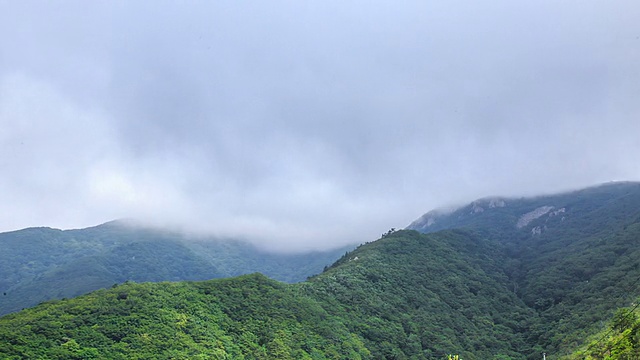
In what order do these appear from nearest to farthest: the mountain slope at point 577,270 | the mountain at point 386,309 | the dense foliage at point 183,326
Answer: the dense foliage at point 183,326 → the mountain at point 386,309 → the mountain slope at point 577,270

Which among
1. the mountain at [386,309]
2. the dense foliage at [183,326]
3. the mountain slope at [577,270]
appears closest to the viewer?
the dense foliage at [183,326]

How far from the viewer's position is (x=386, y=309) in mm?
99188

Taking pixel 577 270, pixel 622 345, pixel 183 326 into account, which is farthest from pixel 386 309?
pixel 577 270

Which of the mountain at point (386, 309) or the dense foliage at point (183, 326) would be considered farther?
the mountain at point (386, 309)

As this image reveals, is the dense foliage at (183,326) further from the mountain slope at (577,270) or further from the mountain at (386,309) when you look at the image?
the mountain slope at (577,270)

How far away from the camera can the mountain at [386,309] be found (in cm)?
5666

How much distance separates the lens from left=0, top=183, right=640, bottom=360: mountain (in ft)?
186

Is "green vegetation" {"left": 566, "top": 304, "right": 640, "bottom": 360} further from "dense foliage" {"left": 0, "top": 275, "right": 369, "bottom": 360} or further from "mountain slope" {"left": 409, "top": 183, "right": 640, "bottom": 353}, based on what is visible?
"dense foliage" {"left": 0, "top": 275, "right": 369, "bottom": 360}

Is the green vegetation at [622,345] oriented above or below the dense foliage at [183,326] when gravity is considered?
below

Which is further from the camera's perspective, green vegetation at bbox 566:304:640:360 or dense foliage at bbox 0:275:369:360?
dense foliage at bbox 0:275:369:360

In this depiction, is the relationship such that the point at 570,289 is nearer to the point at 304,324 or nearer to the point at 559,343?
the point at 559,343

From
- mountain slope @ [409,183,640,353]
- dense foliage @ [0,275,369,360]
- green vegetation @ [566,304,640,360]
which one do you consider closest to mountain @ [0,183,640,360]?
dense foliage @ [0,275,369,360]

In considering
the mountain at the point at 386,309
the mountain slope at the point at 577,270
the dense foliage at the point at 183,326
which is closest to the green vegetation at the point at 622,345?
the mountain at the point at 386,309

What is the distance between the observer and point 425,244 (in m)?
147
